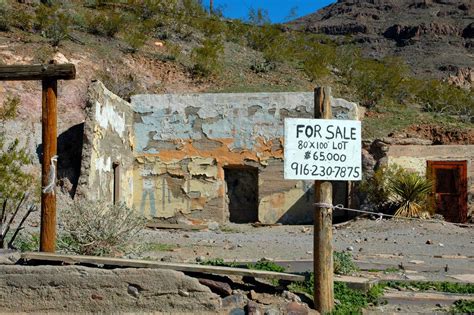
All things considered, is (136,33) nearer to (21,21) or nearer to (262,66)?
(21,21)

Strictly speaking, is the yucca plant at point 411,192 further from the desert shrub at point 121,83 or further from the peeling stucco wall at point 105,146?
the desert shrub at point 121,83

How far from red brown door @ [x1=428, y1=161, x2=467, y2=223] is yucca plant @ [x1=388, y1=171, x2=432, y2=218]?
698 millimetres

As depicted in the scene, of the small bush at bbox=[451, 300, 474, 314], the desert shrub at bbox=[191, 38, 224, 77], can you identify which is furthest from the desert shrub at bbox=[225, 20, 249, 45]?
the small bush at bbox=[451, 300, 474, 314]

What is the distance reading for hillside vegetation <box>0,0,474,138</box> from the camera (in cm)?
2653

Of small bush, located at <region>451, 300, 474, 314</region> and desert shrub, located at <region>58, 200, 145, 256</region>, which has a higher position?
desert shrub, located at <region>58, 200, 145, 256</region>

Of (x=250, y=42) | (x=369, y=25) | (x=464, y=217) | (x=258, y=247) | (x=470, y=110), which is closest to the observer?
(x=258, y=247)

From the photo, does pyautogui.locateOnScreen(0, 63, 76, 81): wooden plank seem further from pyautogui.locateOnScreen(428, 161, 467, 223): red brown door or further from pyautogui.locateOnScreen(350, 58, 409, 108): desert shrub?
pyautogui.locateOnScreen(350, 58, 409, 108): desert shrub

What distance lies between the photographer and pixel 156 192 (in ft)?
65.0

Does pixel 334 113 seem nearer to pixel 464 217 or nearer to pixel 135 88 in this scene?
pixel 464 217

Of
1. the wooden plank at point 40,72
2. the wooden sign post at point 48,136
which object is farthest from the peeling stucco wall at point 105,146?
the wooden sign post at point 48,136

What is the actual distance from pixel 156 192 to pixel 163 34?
1393cm

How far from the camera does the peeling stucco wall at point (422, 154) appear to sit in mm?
19453

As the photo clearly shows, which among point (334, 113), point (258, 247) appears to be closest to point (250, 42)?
point (334, 113)

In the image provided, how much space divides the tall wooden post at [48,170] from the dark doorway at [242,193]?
1172cm
